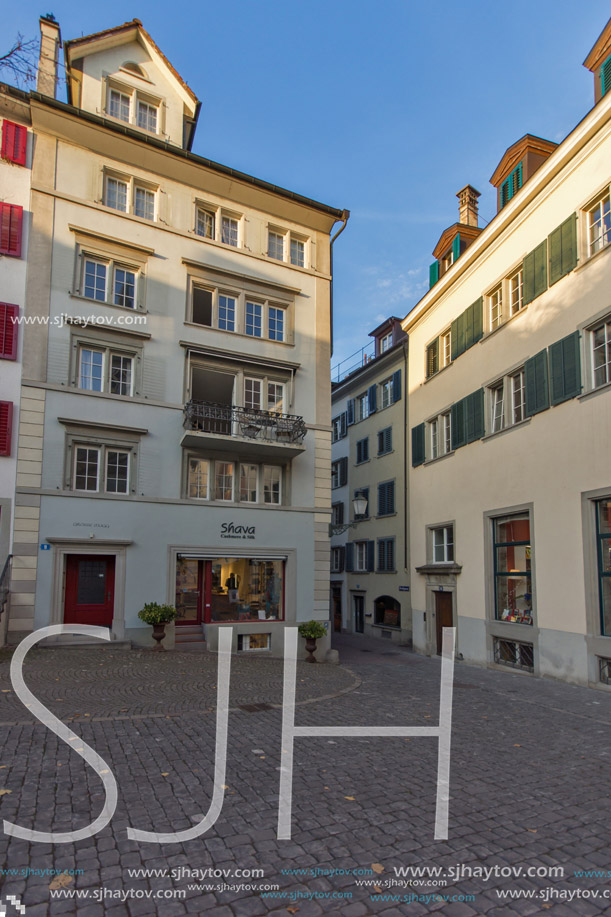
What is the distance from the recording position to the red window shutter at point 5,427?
52.8ft

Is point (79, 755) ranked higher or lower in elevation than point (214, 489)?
lower

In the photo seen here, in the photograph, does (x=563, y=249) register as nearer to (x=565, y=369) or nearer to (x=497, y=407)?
(x=565, y=369)

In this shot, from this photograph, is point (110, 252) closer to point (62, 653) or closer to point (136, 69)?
point (136, 69)

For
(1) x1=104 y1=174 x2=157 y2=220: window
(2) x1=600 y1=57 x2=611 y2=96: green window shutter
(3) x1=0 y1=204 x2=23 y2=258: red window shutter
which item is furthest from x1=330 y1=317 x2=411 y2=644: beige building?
(3) x1=0 y1=204 x2=23 y2=258: red window shutter

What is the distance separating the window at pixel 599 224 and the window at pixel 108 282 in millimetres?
12764

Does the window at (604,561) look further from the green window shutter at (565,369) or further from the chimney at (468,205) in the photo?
the chimney at (468,205)

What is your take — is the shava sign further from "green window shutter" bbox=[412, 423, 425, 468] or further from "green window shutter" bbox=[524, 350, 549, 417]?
"green window shutter" bbox=[524, 350, 549, 417]

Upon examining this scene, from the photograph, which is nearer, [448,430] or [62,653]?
[62,653]

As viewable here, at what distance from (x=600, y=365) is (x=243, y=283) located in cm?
1170

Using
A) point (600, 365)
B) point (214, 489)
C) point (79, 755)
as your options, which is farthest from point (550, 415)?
point (79, 755)

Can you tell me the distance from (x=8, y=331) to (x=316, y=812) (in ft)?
50.7

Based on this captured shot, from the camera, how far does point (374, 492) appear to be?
103 ft

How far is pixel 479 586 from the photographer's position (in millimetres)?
18438

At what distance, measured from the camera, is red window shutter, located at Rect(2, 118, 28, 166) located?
17266mm
